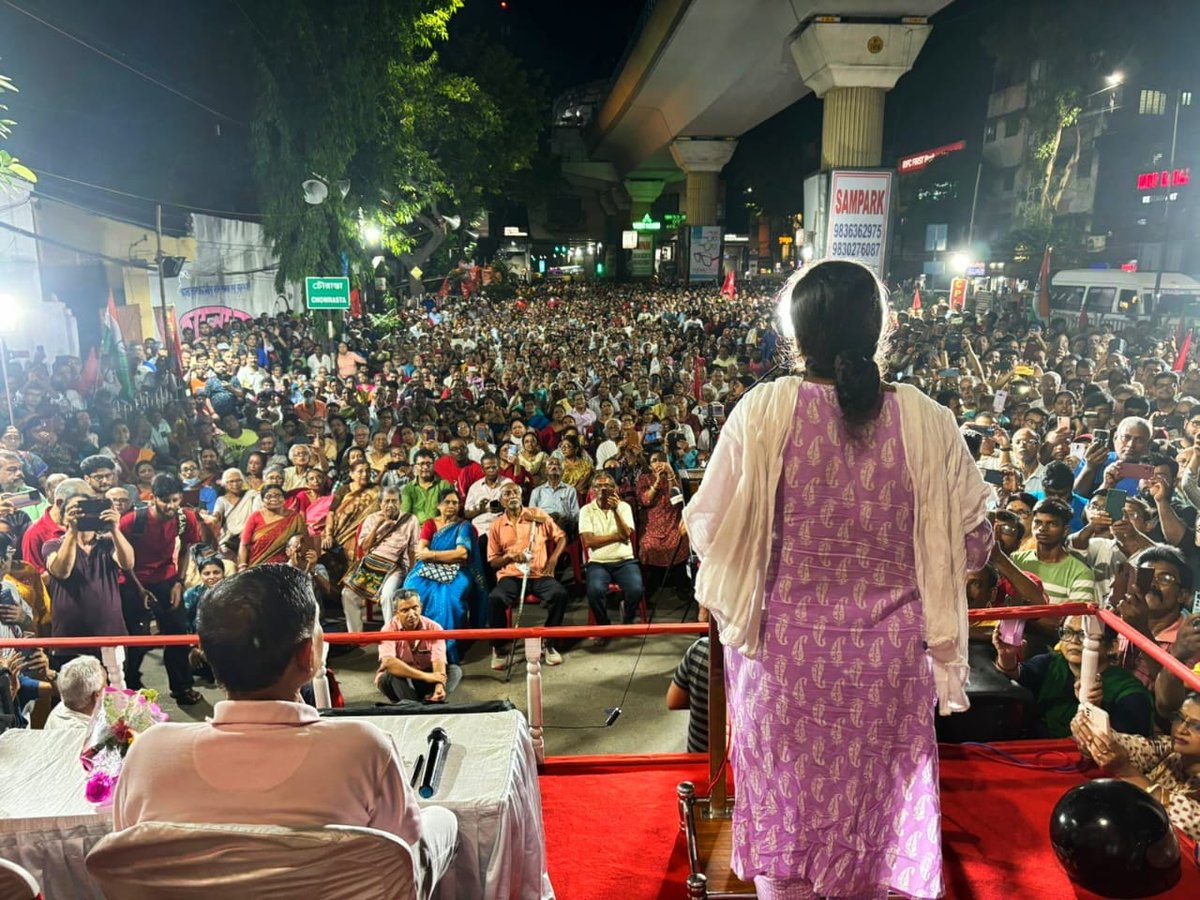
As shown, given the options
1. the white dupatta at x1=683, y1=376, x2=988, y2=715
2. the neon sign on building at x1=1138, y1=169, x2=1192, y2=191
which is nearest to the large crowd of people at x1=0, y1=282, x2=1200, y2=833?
the white dupatta at x1=683, y1=376, x2=988, y2=715

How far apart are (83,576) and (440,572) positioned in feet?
7.60

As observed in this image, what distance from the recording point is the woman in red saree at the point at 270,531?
607cm

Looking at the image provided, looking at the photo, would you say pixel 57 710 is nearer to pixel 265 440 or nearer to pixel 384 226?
pixel 265 440

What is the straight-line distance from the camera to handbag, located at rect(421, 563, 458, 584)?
19.6ft

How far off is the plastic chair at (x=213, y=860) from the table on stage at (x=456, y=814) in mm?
839

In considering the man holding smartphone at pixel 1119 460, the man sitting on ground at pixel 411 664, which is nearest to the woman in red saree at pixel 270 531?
the man sitting on ground at pixel 411 664

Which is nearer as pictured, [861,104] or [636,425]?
[636,425]

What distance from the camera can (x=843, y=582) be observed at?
1.71 meters

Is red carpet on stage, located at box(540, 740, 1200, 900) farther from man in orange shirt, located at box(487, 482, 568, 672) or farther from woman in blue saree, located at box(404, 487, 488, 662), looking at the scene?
man in orange shirt, located at box(487, 482, 568, 672)

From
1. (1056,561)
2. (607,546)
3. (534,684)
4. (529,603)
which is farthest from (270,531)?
(1056,561)

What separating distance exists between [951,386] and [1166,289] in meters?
13.3

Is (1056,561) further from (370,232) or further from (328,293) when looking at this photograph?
(370,232)

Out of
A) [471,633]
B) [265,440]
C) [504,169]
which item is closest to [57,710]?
[471,633]

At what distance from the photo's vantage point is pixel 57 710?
3.61 metres
